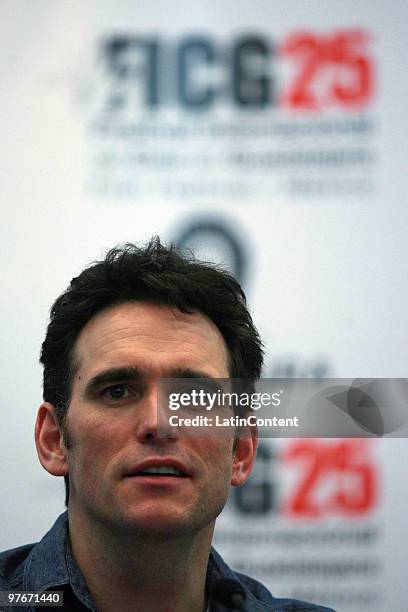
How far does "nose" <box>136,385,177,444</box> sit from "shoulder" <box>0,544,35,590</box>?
1.12ft

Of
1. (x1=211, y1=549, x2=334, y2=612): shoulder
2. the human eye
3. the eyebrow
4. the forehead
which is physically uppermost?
the forehead

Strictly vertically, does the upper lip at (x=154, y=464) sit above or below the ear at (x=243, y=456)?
below

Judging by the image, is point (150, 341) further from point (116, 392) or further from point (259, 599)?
point (259, 599)

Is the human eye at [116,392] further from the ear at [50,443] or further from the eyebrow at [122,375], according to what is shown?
the ear at [50,443]

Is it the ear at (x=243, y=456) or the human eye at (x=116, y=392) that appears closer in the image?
the human eye at (x=116, y=392)

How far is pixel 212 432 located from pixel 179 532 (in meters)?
0.14

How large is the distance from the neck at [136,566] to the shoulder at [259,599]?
0.10 m

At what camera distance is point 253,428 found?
3.99 feet

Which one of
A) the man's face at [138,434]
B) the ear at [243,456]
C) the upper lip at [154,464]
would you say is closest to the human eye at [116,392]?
the man's face at [138,434]

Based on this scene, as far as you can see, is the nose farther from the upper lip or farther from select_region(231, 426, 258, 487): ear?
select_region(231, 426, 258, 487): ear

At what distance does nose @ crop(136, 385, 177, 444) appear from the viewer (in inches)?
38.5

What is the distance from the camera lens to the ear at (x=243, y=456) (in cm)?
119

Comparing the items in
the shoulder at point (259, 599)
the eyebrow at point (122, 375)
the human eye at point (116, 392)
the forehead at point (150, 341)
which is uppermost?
the forehead at point (150, 341)

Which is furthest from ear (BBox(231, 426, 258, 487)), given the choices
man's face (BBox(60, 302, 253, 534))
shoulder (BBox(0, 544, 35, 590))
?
shoulder (BBox(0, 544, 35, 590))
